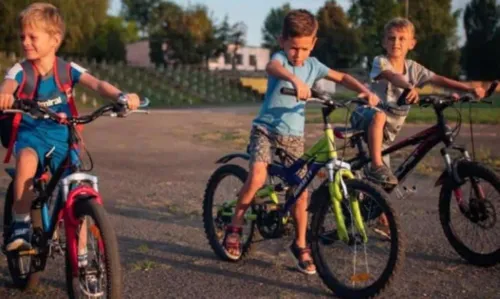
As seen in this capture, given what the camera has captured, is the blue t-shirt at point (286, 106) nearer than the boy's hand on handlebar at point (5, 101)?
No

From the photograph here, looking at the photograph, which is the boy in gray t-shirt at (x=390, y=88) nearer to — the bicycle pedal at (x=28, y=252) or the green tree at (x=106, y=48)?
the bicycle pedal at (x=28, y=252)

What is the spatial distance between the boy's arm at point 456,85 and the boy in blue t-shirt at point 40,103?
101 inches

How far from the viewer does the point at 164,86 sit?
4091cm

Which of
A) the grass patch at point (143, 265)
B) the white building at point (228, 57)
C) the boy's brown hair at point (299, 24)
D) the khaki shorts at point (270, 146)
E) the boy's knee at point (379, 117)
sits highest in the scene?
the boy's brown hair at point (299, 24)

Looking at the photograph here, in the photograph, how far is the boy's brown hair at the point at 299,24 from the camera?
4.55m

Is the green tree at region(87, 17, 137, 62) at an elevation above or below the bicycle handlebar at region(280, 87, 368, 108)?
below

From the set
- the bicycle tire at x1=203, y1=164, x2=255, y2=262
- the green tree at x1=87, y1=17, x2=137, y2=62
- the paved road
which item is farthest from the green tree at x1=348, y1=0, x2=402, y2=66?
the bicycle tire at x1=203, y1=164, x2=255, y2=262

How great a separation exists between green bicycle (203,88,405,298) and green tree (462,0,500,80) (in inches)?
2102

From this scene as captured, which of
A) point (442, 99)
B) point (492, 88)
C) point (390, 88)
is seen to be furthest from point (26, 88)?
point (492, 88)

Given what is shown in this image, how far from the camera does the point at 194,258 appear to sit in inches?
208

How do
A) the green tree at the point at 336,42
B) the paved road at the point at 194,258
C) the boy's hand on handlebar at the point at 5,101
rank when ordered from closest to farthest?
the boy's hand on handlebar at the point at 5,101
the paved road at the point at 194,258
the green tree at the point at 336,42

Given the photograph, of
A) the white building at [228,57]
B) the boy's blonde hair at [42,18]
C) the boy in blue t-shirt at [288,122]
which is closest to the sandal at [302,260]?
the boy in blue t-shirt at [288,122]

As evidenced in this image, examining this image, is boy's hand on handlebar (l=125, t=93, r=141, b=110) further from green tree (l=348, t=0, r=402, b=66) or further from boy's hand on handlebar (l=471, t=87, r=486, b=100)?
green tree (l=348, t=0, r=402, b=66)

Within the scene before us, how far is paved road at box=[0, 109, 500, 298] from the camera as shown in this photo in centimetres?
444
